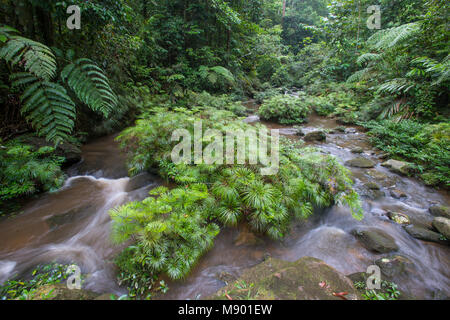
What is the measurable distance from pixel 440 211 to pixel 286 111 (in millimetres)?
6595

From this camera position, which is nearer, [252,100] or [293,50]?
[252,100]

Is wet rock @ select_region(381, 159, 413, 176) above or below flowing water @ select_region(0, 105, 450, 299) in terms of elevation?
above

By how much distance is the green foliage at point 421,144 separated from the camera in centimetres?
402

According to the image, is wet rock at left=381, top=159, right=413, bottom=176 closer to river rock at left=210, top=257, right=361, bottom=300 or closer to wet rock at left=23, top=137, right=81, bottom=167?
river rock at left=210, top=257, right=361, bottom=300

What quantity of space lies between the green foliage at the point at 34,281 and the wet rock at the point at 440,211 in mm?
5570

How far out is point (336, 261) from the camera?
2.55 metres

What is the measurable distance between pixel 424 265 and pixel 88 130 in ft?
24.4

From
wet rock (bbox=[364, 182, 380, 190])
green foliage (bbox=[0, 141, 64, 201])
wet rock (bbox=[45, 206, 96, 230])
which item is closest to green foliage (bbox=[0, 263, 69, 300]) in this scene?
wet rock (bbox=[45, 206, 96, 230])

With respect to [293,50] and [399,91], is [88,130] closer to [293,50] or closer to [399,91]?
[399,91]

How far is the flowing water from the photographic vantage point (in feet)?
7.13

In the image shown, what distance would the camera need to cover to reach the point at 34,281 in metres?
1.90

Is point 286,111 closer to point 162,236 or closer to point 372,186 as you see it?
point 372,186

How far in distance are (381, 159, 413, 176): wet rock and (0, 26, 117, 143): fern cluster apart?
649cm
